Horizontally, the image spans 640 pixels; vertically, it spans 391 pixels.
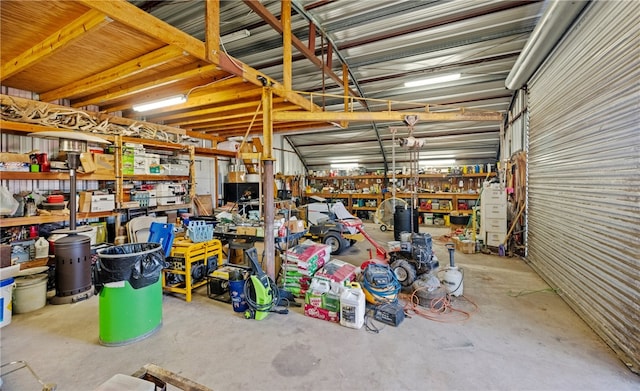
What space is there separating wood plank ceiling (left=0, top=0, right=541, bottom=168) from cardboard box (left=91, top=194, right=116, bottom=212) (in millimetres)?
1513

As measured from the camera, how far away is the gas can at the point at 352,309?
9.24ft

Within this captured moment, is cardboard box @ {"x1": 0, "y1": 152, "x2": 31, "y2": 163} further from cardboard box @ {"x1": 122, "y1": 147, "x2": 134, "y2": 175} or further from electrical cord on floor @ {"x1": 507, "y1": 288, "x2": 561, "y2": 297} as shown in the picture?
electrical cord on floor @ {"x1": 507, "y1": 288, "x2": 561, "y2": 297}

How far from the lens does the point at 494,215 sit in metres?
5.83

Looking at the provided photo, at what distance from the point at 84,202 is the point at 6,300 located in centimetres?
173

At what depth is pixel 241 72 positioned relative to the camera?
10.7 ft

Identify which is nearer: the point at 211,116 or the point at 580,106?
the point at 580,106

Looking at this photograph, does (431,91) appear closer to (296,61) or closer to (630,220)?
(296,61)

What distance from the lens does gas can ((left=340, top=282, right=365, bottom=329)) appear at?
2.82 meters

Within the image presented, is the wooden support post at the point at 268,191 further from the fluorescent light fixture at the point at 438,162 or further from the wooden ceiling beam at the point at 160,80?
the fluorescent light fixture at the point at 438,162

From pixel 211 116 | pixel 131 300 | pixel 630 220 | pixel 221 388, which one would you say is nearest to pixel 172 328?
pixel 131 300

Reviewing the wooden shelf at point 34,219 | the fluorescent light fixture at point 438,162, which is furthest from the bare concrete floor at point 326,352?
the fluorescent light fixture at point 438,162

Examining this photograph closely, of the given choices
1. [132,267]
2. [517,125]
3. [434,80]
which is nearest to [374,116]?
[434,80]

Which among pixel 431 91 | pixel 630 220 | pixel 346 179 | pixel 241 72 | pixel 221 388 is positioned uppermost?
pixel 431 91

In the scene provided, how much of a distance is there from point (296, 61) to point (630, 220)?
18.5 ft
